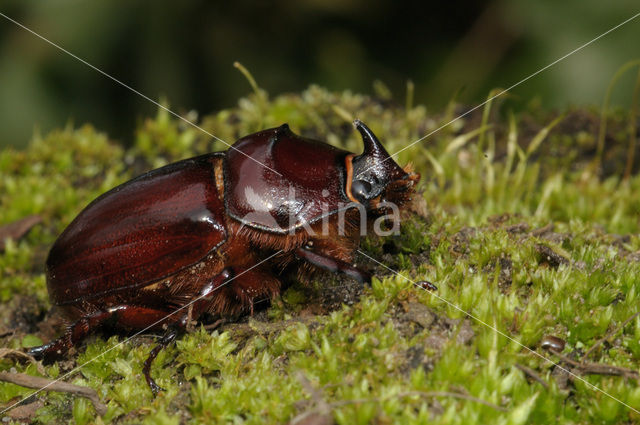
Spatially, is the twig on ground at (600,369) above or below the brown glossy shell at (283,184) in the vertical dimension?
below

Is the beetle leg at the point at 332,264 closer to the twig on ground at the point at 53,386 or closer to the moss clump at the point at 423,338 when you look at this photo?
the moss clump at the point at 423,338

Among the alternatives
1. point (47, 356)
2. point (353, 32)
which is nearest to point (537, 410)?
point (47, 356)

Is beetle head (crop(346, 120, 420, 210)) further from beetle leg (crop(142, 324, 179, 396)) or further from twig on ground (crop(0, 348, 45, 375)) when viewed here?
twig on ground (crop(0, 348, 45, 375))

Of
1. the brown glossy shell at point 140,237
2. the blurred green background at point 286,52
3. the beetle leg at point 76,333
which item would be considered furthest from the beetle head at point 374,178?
the blurred green background at point 286,52

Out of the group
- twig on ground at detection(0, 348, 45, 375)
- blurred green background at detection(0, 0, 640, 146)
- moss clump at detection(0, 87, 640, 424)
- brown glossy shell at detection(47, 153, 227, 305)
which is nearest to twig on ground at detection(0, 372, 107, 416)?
moss clump at detection(0, 87, 640, 424)

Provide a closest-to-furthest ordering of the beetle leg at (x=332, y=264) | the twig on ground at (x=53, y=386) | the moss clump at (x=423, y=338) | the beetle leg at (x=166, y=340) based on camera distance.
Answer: the moss clump at (x=423, y=338)
the twig on ground at (x=53, y=386)
the beetle leg at (x=166, y=340)
the beetle leg at (x=332, y=264)

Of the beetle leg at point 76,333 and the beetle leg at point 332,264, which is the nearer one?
the beetle leg at point 332,264

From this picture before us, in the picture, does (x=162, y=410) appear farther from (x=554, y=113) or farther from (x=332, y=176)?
(x=554, y=113)
